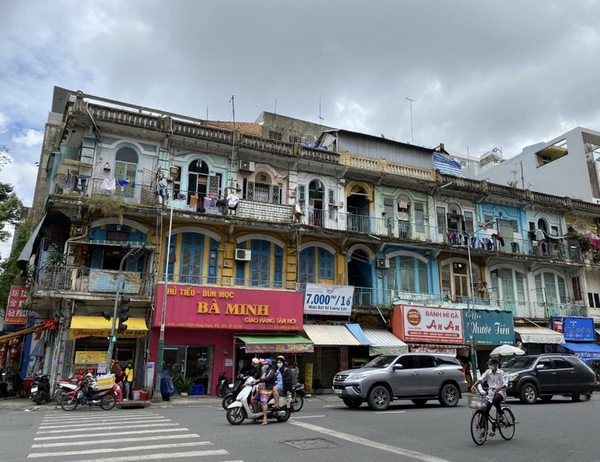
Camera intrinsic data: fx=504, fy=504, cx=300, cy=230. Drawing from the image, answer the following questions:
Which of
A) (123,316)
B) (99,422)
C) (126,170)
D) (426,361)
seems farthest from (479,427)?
(126,170)

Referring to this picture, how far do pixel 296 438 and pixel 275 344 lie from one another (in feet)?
38.4

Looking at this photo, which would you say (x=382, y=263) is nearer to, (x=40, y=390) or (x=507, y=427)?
(x=40, y=390)

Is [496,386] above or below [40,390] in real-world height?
above

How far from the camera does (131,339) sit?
2139 centimetres

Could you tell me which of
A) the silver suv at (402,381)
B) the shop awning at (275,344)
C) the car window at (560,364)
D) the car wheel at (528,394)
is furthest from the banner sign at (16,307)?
the car window at (560,364)

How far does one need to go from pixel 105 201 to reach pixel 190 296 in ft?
17.0

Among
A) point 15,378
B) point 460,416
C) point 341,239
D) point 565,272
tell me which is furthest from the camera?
point 565,272

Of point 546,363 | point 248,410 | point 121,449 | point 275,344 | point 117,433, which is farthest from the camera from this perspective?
point 275,344

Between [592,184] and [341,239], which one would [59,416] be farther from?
[592,184]

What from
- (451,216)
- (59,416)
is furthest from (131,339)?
(451,216)

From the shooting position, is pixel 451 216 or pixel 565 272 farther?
pixel 565 272

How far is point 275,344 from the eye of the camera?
21.2 metres

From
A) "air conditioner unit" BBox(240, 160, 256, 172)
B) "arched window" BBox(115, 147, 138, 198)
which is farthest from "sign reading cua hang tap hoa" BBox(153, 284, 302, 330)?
"air conditioner unit" BBox(240, 160, 256, 172)

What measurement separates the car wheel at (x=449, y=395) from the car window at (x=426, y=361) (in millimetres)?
826
